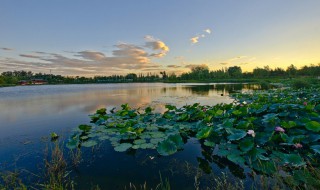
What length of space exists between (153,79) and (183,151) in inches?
4069

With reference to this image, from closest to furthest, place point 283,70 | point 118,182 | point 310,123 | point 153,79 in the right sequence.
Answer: point 118,182 → point 310,123 → point 283,70 → point 153,79

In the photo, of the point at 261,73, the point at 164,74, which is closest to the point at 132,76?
the point at 164,74

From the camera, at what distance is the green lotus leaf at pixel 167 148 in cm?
405

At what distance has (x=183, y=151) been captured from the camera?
472cm

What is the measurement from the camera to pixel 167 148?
163 inches

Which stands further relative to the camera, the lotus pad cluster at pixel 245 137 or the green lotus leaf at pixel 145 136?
the green lotus leaf at pixel 145 136

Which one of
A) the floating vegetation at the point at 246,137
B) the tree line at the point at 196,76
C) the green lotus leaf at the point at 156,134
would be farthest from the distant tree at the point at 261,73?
the green lotus leaf at the point at 156,134

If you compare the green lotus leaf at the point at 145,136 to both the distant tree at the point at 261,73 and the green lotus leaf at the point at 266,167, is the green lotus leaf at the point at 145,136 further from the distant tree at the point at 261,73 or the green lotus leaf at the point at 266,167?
the distant tree at the point at 261,73

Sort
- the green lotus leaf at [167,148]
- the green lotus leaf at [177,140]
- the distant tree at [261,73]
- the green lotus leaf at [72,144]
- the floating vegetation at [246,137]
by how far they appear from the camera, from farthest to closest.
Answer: the distant tree at [261,73] → the green lotus leaf at [72,144] → the green lotus leaf at [177,140] → the green lotus leaf at [167,148] → the floating vegetation at [246,137]

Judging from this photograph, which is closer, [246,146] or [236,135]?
[246,146]

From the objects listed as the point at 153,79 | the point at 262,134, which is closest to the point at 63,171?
the point at 262,134

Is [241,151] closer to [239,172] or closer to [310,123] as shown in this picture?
[239,172]

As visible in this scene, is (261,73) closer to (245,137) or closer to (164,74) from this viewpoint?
(164,74)

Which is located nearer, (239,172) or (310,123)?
(239,172)
